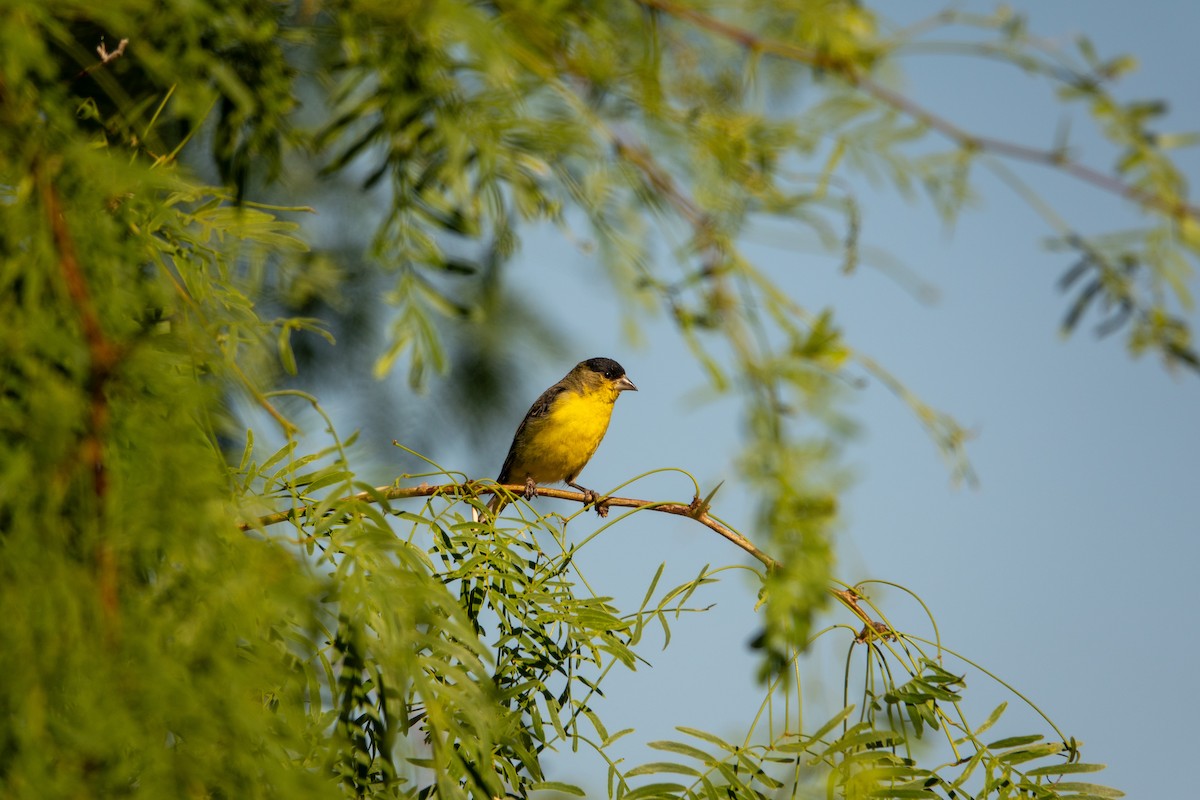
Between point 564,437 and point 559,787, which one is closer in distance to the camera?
point 559,787

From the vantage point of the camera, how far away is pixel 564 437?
5395 millimetres

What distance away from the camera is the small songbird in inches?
213

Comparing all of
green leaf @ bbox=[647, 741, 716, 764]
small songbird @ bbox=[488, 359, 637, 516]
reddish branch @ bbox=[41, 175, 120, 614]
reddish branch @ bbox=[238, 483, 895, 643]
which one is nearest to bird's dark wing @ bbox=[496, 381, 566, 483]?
small songbird @ bbox=[488, 359, 637, 516]

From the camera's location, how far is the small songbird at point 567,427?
5.41 metres

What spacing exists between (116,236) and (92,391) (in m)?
0.35

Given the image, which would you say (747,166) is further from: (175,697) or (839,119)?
(175,697)

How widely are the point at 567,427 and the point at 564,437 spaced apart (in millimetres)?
50

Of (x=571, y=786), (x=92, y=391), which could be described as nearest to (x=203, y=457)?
(x=92, y=391)

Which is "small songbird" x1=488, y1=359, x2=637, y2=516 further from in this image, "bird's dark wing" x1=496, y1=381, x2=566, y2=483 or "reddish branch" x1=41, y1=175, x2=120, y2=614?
"reddish branch" x1=41, y1=175, x2=120, y2=614

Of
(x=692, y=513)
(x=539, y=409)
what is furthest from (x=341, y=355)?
(x=539, y=409)

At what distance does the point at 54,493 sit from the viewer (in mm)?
1001

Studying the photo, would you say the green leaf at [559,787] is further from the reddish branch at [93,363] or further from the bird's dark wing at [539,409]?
the bird's dark wing at [539,409]

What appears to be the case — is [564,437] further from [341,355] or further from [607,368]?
[341,355]

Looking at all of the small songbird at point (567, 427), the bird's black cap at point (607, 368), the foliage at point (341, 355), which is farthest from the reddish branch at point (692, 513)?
the bird's black cap at point (607, 368)
